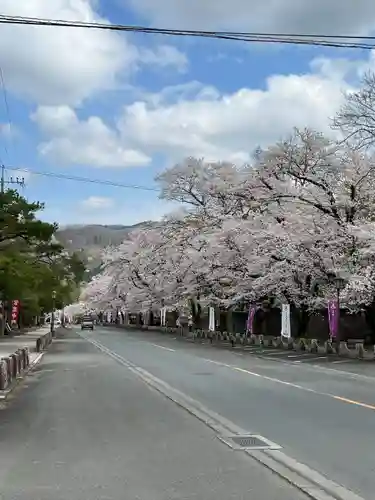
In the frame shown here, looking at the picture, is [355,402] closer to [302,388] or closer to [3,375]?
[302,388]

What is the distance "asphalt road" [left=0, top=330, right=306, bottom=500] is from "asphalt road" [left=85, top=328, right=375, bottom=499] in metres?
0.88

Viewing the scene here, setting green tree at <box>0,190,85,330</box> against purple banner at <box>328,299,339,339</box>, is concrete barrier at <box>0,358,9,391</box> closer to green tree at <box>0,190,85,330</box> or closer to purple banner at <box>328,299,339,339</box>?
green tree at <box>0,190,85,330</box>

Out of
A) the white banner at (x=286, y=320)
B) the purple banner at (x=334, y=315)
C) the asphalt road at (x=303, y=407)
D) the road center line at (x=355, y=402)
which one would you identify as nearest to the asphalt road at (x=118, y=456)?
the asphalt road at (x=303, y=407)

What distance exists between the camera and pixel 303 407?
14047 millimetres

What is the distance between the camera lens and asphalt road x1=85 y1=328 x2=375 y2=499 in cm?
870

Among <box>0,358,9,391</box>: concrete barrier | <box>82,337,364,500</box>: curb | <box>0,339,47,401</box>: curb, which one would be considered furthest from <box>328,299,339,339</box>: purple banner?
<box>82,337,364,500</box>: curb

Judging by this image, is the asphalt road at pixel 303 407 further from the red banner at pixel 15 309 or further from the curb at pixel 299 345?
the red banner at pixel 15 309

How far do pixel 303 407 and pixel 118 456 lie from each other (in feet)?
20.1

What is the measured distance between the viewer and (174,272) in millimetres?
63844

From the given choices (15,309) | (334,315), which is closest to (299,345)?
(334,315)

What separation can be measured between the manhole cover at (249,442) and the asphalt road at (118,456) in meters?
0.19

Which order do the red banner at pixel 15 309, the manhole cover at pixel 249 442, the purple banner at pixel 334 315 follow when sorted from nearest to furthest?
1. the manhole cover at pixel 249 442
2. the purple banner at pixel 334 315
3. the red banner at pixel 15 309

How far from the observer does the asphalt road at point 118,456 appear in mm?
6945

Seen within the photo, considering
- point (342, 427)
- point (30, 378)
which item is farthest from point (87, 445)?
point (30, 378)
